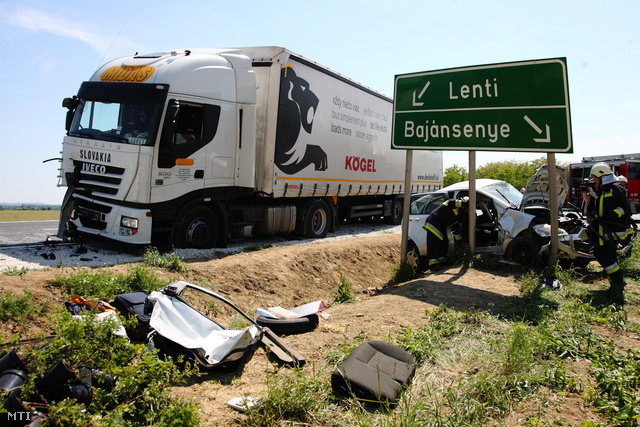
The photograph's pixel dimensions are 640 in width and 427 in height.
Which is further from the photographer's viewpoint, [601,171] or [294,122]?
[294,122]

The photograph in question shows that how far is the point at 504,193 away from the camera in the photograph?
9711 millimetres

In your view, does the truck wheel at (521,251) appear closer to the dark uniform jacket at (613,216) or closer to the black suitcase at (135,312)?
the dark uniform jacket at (613,216)

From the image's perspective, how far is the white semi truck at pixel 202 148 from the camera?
27.6 feet

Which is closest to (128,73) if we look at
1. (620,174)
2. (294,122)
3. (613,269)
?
(294,122)

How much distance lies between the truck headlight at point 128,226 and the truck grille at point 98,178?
0.55 m

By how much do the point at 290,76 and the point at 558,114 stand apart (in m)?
6.06

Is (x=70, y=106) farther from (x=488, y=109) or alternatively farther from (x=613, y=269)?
(x=613, y=269)

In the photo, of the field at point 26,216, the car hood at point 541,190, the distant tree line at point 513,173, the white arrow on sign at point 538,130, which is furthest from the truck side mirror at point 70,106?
the distant tree line at point 513,173

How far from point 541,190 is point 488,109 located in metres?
2.43

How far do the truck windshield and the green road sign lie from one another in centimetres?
451

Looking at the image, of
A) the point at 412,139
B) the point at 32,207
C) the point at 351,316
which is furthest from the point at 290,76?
the point at 32,207

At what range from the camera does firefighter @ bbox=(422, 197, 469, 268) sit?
868 cm

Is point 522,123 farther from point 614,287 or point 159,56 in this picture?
point 159,56

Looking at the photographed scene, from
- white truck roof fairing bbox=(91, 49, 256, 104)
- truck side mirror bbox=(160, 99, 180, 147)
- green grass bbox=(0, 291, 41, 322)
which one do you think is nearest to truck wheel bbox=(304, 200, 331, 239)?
Answer: white truck roof fairing bbox=(91, 49, 256, 104)
